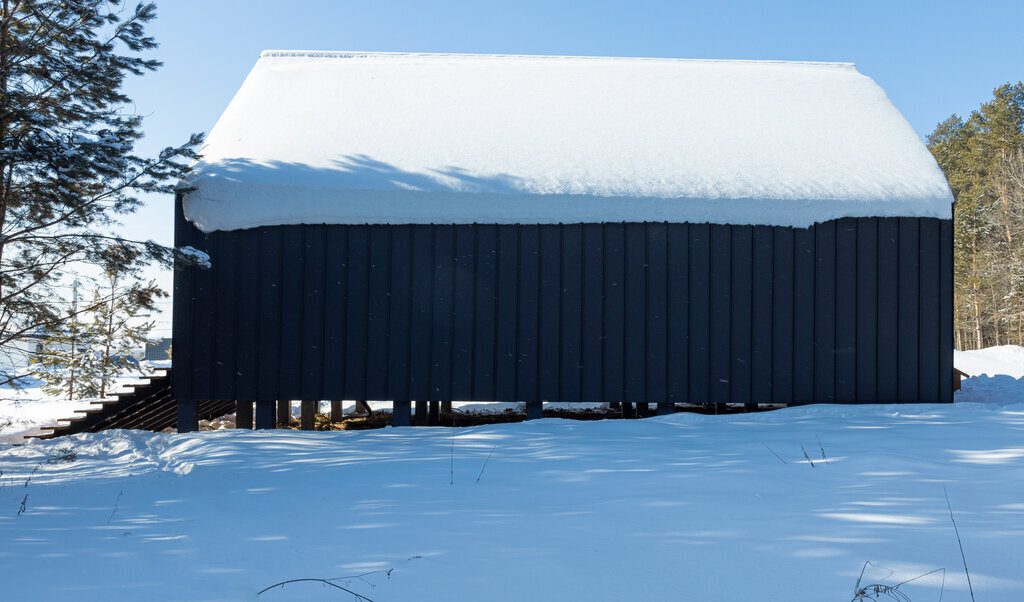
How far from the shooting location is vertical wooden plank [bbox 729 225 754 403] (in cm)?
723

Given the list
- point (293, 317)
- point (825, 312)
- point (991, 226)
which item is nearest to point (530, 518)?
point (293, 317)

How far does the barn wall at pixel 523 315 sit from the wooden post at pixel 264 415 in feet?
1.01

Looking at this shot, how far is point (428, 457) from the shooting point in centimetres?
496

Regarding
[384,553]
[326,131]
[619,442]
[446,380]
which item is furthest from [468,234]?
[384,553]

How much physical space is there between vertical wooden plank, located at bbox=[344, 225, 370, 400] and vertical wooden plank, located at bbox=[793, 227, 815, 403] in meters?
5.75

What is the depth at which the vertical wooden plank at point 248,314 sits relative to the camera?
7199mm

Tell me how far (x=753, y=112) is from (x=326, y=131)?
672 centimetres

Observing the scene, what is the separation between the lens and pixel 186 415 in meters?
7.41

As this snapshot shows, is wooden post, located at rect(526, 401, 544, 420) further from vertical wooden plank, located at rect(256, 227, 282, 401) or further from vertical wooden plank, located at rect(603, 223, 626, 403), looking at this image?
vertical wooden plank, located at rect(256, 227, 282, 401)

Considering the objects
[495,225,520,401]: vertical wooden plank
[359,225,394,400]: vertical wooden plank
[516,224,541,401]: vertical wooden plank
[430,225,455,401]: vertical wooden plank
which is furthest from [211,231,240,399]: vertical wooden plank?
[516,224,541,401]: vertical wooden plank

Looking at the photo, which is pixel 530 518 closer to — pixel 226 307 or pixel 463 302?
pixel 463 302

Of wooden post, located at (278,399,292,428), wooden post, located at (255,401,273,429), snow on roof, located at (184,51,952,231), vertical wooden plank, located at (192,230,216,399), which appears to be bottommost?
wooden post, located at (278,399,292,428)

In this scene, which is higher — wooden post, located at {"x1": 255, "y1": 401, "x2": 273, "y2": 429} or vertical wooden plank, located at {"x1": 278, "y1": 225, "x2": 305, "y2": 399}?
vertical wooden plank, located at {"x1": 278, "y1": 225, "x2": 305, "y2": 399}

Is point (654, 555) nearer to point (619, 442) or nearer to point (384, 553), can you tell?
point (384, 553)
